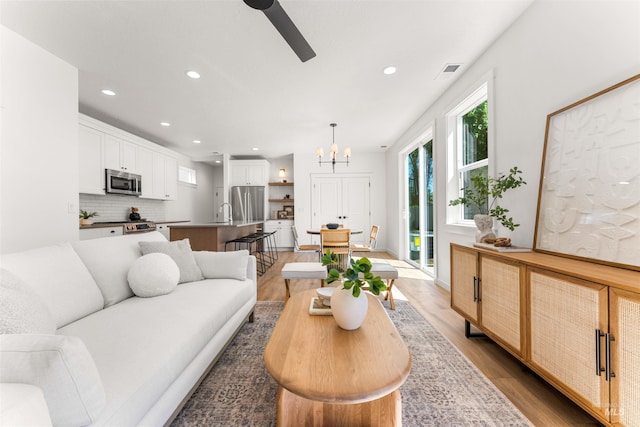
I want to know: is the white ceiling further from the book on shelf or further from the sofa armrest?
the sofa armrest

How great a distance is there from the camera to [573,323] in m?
1.21

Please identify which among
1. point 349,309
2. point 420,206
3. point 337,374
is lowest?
→ point 337,374

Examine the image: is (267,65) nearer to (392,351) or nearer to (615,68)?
(615,68)

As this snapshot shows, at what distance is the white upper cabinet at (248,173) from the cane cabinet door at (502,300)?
611 cm

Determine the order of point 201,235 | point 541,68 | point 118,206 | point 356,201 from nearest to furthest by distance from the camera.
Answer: point 541,68
point 201,235
point 118,206
point 356,201

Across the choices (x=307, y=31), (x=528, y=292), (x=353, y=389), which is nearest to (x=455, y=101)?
(x=307, y=31)

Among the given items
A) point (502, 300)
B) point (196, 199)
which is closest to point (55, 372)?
point (502, 300)

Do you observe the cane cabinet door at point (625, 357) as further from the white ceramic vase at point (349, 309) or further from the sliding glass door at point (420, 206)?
the sliding glass door at point (420, 206)

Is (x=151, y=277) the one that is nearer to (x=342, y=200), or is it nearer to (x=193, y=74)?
(x=193, y=74)

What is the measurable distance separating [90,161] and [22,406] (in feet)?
15.1

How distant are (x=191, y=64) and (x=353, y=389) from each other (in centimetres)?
323

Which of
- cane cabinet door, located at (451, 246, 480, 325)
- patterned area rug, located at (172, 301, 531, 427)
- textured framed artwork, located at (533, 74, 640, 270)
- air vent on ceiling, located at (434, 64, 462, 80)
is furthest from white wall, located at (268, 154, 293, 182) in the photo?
textured framed artwork, located at (533, 74, 640, 270)

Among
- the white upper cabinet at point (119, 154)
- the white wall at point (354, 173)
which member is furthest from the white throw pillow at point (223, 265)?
the white wall at point (354, 173)

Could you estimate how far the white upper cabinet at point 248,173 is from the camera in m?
7.12
